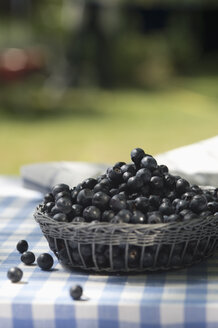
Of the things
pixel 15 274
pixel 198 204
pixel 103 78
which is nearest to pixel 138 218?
pixel 198 204

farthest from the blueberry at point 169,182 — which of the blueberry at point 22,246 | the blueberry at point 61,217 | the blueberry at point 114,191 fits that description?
the blueberry at point 22,246

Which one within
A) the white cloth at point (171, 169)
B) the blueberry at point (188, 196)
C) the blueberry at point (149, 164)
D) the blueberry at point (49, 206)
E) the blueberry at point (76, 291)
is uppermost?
the blueberry at point (149, 164)

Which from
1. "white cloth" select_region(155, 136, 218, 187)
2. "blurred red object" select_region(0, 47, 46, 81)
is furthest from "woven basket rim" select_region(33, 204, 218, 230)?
"blurred red object" select_region(0, 47, 46, 81)

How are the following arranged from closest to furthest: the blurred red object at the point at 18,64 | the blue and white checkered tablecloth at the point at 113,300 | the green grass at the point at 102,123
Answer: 1. the blue and white checkered tablecloth at the point at 113,300
2. the green grass at the point at 102,123
3. the blurred red object at the point at 18,64

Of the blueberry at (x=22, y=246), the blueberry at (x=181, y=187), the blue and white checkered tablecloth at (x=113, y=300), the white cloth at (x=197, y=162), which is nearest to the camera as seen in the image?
the blue and white checkered tablecloth at (x=113, y=300)

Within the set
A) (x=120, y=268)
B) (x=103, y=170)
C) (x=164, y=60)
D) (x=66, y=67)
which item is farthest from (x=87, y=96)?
(x=120, y=268)

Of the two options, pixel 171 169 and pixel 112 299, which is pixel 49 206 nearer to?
pixel 112 299

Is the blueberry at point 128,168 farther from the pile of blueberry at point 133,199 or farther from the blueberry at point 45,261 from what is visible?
the blueberry at point 45,261
